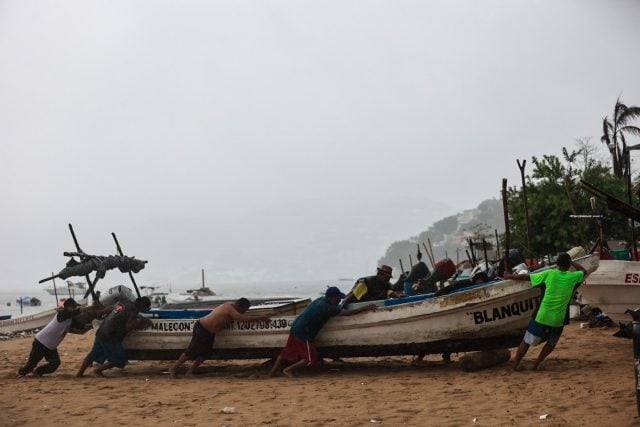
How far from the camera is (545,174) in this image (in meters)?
28.1

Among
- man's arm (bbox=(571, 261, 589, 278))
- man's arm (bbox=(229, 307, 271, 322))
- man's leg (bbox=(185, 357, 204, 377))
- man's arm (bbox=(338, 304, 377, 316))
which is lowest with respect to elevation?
man's leg (bbox=(185, 357, 204, 377))

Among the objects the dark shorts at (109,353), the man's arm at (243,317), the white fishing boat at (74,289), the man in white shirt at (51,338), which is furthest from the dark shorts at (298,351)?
the white fishing boat at (74,289)

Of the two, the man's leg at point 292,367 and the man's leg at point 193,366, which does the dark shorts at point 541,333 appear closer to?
the man's leg at point 292,367

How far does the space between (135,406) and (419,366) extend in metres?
4.97

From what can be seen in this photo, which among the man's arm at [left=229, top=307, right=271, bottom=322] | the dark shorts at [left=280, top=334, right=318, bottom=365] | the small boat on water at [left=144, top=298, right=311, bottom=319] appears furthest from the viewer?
the small boat on water at [left=144, top=298, right=311, bottom=319]

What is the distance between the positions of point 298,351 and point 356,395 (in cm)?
222

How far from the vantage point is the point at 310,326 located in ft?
35.7

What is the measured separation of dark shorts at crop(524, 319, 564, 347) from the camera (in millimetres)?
9539

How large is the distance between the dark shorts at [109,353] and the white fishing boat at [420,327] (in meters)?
1.83

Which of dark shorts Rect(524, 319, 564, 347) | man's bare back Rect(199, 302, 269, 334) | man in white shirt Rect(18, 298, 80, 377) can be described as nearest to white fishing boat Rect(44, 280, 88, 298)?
man in white shirt Rect(18, 298, 80, 377)

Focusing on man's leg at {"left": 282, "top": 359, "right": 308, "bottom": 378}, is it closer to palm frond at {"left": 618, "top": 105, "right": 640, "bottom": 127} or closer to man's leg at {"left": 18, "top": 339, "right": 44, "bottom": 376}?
man's leg at {"left": 18, "top": 339, "right": 44, "bottom": 376}

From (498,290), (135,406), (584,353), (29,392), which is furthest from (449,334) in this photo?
(29,392)

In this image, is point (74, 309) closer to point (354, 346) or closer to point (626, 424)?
point (354, 346)

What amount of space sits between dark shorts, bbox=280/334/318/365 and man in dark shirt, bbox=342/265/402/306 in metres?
1.40
